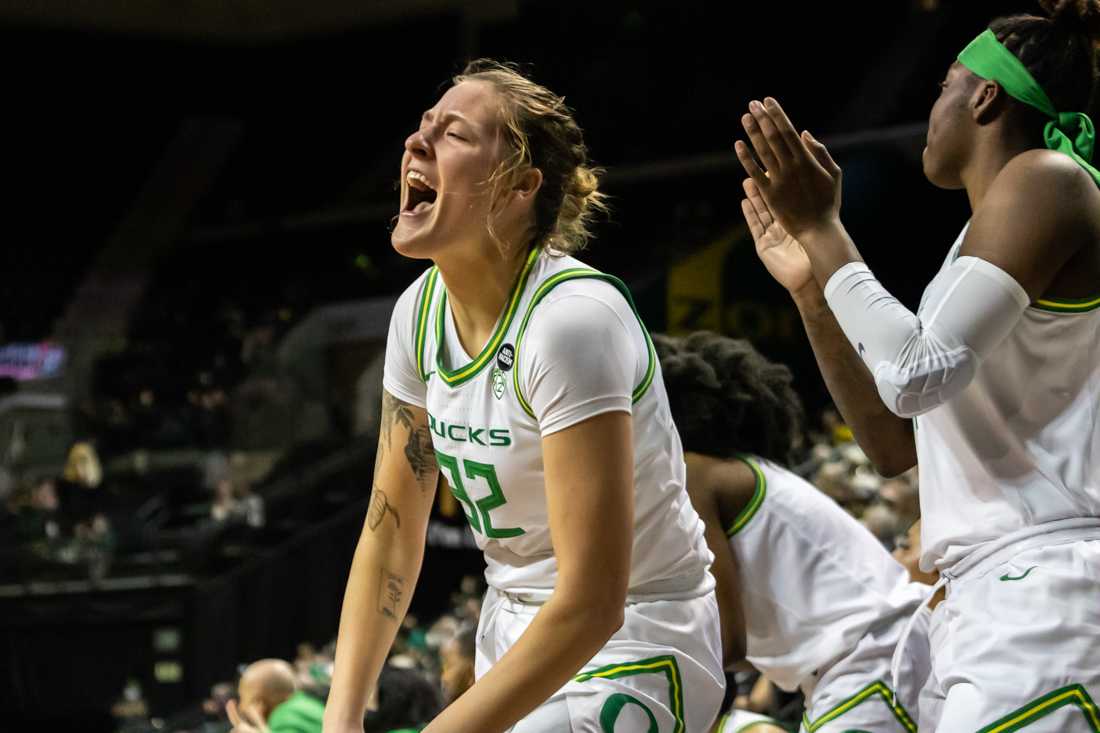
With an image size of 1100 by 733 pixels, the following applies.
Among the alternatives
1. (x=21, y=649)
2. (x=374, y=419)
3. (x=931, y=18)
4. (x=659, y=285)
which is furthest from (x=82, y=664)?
(x=931, y=18)

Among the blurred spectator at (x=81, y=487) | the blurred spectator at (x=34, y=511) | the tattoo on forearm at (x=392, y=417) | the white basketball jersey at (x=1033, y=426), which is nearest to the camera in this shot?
the white basketball jersey at (x=1033, y=426)

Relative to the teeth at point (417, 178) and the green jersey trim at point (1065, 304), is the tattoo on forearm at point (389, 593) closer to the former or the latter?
the teeth at point (417, 178)

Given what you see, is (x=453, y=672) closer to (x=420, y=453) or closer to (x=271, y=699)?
(x=271, y=699)

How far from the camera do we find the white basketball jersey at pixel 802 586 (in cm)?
288

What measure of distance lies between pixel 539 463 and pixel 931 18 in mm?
11678

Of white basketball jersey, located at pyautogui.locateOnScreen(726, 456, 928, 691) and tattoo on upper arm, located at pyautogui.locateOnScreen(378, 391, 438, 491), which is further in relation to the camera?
white basketball jersey, located at pyautogui.locateOnScreen(726, 456, 928, 691)

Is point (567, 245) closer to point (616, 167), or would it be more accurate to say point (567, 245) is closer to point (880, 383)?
point (880, 383)

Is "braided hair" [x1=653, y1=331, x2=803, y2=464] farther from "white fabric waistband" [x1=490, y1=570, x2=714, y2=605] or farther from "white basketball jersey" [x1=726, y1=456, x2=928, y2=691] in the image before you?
"white fabric waistband" [x1=490, y1=570, x2=714, y2=605]

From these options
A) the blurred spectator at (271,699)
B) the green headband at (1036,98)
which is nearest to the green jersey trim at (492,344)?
the green headband at (1036,98)

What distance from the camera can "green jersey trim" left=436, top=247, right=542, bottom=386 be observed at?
2.15 meters

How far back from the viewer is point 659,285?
435 inches

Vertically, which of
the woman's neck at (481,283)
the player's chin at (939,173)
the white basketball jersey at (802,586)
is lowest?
the white basketball jersey at (802,586)

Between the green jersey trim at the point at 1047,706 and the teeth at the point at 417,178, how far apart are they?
3.62 ft

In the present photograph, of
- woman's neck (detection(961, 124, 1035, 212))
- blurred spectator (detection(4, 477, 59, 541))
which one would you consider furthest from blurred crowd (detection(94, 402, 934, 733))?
blurred spectator (detection(4, 477, 59, 541))
